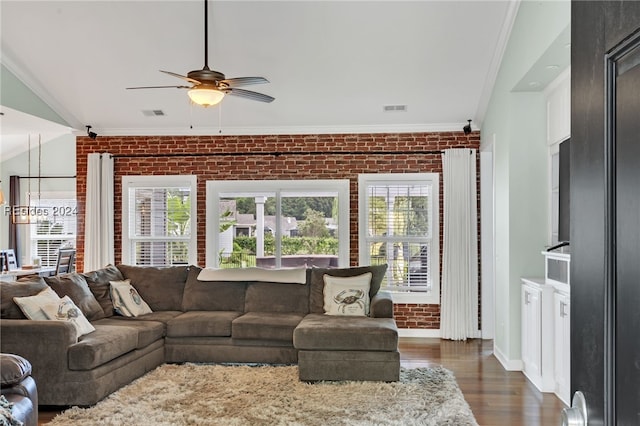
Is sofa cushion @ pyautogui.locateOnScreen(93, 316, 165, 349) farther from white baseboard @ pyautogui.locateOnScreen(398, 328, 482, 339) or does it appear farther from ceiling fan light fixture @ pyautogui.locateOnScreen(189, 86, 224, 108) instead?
white baseboard @ pyautogui.locateOnScreen(398, 328, 482, 339)

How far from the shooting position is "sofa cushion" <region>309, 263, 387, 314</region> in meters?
5.79

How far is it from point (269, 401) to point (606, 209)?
12.5ft

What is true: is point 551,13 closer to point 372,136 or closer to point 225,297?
point 372,136

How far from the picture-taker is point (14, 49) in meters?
5.79

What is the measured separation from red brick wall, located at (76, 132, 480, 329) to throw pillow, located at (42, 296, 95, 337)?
2.88m

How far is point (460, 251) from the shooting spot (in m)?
6.92

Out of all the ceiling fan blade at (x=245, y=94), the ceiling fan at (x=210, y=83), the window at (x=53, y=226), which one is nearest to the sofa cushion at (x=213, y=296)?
the ceiling fan blade at (x=245, y=94)

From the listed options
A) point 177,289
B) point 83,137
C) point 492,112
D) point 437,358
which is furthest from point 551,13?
point 83,137

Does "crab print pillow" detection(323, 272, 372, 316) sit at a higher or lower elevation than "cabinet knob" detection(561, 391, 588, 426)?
lower

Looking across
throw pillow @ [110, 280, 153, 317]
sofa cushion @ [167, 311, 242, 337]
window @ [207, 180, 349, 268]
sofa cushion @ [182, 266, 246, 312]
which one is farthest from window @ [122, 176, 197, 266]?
sofa cushion @ [167, 311, 242, 337]

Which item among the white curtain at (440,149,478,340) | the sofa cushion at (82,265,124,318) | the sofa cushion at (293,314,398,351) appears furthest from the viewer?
the white curtain at (440,149,478,340)

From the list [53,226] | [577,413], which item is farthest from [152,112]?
[577,413]

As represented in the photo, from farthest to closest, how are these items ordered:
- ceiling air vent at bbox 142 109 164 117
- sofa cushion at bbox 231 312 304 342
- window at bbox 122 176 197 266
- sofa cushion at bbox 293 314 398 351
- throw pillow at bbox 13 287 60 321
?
window at bbox 122 176 197 266, ceiling air vent at bbox 142 109 164 117, sofa cushion at bbox 231 312 304 342, sofa cushion at bbox 293 314 398 351, throw pillow at bbox 13 287 60 321

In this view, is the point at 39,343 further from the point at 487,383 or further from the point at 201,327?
the point at 487,383
